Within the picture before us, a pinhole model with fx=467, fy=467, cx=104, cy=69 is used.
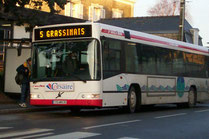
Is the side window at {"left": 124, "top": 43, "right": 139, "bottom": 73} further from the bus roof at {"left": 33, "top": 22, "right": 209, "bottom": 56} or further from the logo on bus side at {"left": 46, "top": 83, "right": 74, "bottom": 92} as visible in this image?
the logo on bus side at {"left": 46, "top": 83, "right": 74, "bottom": 92}

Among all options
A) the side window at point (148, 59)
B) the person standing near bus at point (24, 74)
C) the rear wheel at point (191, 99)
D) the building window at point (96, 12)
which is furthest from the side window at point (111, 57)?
the building window at point (96, 12)

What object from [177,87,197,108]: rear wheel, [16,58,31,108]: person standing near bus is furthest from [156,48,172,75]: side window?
[16,58,31,108]: person standing near bus

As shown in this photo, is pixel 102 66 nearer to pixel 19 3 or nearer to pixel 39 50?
pixel 39 50

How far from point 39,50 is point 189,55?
886cm

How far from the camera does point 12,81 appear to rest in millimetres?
20891

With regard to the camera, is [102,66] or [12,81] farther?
[12,81]

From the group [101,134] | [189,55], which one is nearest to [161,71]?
[189,55]

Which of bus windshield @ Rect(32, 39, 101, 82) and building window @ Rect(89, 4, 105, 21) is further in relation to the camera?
building window @ Rect(89, 4, 105, 21)

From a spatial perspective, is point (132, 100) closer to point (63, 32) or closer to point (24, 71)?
point (63, 32)

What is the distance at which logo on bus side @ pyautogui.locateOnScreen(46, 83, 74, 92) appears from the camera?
14555 mm

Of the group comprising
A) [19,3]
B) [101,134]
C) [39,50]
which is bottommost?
[101,134]

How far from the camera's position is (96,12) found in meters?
52.6

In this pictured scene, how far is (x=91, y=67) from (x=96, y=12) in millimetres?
38777

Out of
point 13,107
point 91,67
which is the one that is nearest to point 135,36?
point 91,67
